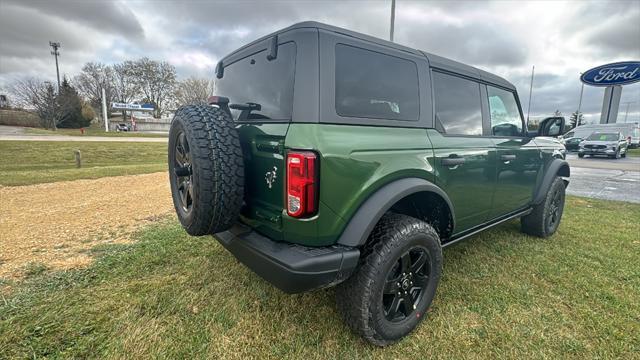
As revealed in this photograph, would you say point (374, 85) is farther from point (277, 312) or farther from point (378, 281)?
point (277, 312)

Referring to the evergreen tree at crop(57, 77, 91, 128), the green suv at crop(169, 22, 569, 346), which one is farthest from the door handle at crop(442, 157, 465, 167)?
the evergreen tree at crop(57, 77, 91, 128)

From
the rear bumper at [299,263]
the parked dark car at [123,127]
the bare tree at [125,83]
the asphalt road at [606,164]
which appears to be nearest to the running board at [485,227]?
the rear bumper at [299,263]

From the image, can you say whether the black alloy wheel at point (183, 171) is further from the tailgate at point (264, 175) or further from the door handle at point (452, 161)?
the door handle at point (452, 161)

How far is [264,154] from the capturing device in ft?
6.40

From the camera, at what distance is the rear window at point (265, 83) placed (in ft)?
6.20

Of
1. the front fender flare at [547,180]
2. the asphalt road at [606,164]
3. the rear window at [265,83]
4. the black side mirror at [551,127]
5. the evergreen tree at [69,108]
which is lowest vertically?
the asphalt road at [606,164]

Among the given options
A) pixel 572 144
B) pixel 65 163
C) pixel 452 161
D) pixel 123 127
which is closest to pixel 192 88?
pixel 123 127

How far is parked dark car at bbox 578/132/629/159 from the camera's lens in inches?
705

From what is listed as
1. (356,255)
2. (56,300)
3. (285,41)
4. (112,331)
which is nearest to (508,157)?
(356,255)

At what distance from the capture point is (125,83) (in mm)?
56500

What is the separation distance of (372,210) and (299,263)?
1.76 ft

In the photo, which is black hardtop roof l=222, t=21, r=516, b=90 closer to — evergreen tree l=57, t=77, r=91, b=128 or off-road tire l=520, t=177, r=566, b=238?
off-road tire l=520, t=177, r=566, b=238

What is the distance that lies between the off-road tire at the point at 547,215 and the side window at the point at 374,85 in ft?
8.98

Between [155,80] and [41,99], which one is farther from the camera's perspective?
[155,80]
